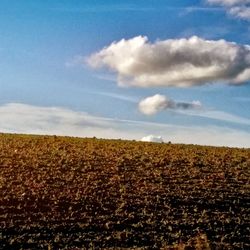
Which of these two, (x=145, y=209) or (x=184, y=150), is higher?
(x=184, y=150)

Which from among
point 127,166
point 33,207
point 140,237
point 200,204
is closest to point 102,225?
point 140,237

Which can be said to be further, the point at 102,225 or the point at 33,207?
the point at 33,207

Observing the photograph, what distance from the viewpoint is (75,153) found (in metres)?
39.6

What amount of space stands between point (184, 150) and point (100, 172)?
10.9m

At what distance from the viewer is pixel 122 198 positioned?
91.9ft

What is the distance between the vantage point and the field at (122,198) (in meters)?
23.0

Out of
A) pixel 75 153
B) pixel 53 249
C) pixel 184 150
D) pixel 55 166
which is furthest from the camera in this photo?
pixel 184 150

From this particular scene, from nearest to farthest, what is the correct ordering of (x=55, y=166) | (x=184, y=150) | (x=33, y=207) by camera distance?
(x=33, y=207), (x=55, y=166), (x=184, y=150)

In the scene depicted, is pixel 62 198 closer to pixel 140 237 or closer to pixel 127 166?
pixel 140 237

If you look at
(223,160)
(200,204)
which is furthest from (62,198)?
(223,160)

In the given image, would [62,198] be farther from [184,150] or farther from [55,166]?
[184,150]

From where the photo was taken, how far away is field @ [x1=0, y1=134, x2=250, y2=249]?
2298 centimetres

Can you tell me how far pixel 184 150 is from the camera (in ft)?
141

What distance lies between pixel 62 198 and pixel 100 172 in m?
5.81
